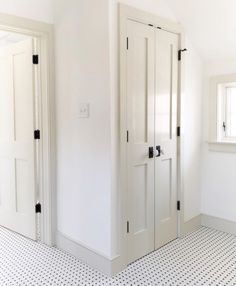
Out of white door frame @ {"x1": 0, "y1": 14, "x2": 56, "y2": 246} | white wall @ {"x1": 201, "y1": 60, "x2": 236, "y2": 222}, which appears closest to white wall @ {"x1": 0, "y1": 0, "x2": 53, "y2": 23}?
white door frame @ {"x1": 0, "y1": 14, "x2": 56, "y2": 246}

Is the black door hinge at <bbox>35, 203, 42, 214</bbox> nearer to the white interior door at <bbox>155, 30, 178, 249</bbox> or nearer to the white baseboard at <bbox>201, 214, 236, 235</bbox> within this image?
the white interior door at <bbox>155, 30, 178, 249</bbox>

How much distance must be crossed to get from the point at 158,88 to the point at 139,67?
0.31 m

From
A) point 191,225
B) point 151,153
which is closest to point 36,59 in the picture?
point 151,153

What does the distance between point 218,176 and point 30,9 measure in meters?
2.48

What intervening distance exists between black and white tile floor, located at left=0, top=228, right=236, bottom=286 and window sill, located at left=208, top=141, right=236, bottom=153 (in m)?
0.91

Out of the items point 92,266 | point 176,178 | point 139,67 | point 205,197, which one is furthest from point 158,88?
point 92,266

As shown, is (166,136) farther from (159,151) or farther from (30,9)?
(30,9)

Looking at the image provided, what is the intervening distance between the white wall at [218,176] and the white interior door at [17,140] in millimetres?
1853

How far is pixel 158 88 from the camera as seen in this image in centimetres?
276

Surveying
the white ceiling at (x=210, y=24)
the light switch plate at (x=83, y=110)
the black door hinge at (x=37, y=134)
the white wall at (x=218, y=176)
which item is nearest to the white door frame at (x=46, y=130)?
the black door hinge at (x=37, y=134)

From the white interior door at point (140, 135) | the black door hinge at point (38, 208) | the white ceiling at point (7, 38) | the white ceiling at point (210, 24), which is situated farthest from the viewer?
the white ceiling at point (7, 38)

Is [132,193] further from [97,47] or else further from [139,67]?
[97,47]

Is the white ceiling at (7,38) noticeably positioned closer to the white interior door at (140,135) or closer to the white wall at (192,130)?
the white interior door at (140,135)

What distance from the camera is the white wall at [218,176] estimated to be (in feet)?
10.4
